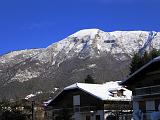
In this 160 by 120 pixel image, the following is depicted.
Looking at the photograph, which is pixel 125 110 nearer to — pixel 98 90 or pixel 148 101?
pixel 98 90

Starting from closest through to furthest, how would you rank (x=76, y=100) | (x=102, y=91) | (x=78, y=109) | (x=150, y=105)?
(x=150, y=105), (x=102, y=91), (x=78, y=109), (x=76, y=100)

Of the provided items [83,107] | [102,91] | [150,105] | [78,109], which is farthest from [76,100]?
[150,105]

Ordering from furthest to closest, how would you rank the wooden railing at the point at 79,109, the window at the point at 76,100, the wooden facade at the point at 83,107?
the window at the point at 76,100, the wooden railing at the point at 79,109, the wooden facade at the point at 83,107

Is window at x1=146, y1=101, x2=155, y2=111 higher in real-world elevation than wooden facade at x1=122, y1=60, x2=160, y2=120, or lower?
lower

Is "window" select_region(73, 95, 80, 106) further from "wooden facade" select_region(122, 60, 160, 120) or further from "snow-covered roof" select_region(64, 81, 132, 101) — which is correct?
"wooden facade" select_region(122, 60, 160, 120)

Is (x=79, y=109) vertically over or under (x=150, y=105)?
under

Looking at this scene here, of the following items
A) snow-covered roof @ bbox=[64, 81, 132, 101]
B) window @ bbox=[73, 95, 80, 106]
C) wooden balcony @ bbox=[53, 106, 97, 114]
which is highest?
snow-covered roof @ bbox=[64, 81, 132, 101]

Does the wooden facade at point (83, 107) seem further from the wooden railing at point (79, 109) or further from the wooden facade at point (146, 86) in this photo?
the wooden facade at point (146, 86)

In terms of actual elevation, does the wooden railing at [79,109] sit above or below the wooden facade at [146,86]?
below

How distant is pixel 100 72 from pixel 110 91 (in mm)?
133839

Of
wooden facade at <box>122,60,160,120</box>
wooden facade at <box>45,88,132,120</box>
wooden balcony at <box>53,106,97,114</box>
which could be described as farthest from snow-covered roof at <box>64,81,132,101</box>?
wooden facade at <box>122,60,160,120</box>

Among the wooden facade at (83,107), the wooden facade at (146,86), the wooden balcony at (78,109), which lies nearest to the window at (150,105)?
the wooden facade at (146,86)

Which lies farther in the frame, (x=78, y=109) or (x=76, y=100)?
(x=76, y=100)

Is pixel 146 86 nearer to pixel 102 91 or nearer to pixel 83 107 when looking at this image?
pixel 102 91
